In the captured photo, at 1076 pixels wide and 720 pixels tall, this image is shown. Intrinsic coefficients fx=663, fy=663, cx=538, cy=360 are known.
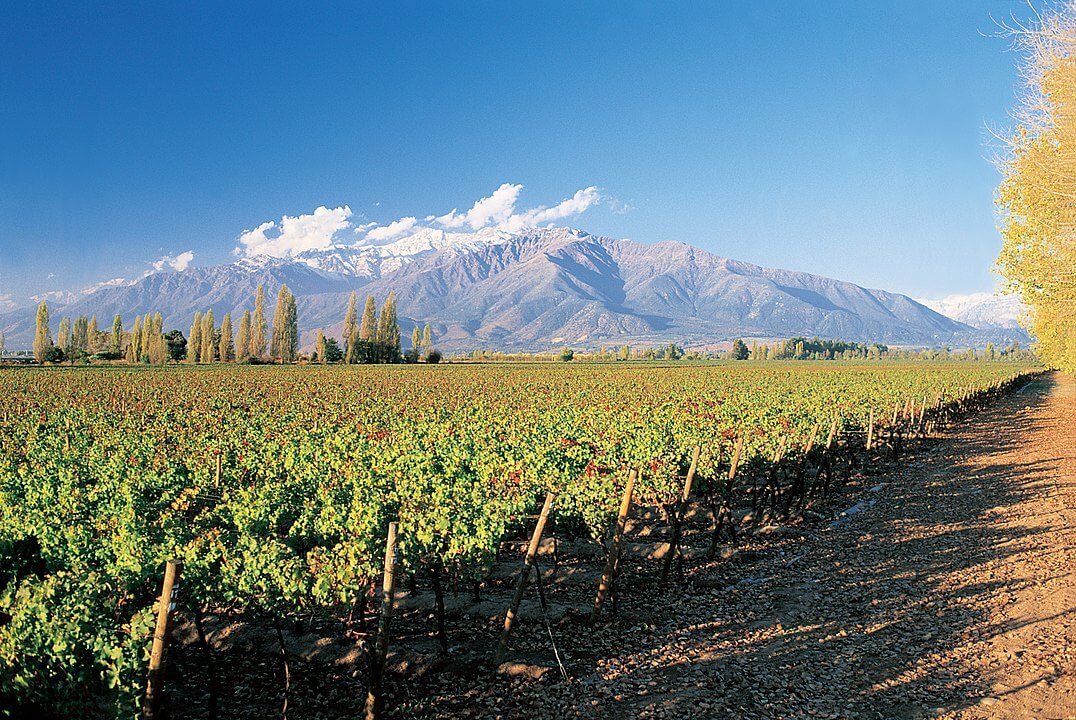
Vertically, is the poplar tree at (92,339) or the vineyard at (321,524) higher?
the poplar tree at (92,339)

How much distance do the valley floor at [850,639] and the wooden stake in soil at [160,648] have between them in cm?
286

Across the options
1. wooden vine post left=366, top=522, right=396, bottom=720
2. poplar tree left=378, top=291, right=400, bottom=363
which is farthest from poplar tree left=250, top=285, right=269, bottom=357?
wooden vine post left=366, top=522, right=396, bottom=720

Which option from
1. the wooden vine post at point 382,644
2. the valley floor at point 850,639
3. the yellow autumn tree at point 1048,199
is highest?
the yellow autumn tree at point 1048,199

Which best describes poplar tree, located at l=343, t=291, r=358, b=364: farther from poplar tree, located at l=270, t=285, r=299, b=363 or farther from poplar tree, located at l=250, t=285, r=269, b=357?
poplar tree, located at l=250, t=285, r=269, b=357

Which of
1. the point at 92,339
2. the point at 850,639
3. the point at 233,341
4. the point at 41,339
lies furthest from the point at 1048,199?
the point at 92,339

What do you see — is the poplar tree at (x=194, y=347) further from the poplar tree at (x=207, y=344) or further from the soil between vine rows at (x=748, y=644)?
the soil between vine rows at (x=748, y=644)

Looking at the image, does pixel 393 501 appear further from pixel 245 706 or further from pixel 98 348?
pixel 98 348

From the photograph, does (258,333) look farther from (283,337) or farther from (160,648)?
(160,648)

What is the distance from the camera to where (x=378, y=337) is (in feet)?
455

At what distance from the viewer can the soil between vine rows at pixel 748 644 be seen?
8.23 meters

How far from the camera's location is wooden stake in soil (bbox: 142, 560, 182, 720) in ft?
20.7

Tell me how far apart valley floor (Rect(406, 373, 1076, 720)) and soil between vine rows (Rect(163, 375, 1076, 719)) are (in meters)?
0.03

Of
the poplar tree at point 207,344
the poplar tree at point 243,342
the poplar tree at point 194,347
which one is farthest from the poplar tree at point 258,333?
the poplar tree at point 194,347

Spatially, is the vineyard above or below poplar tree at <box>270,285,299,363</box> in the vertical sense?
below
